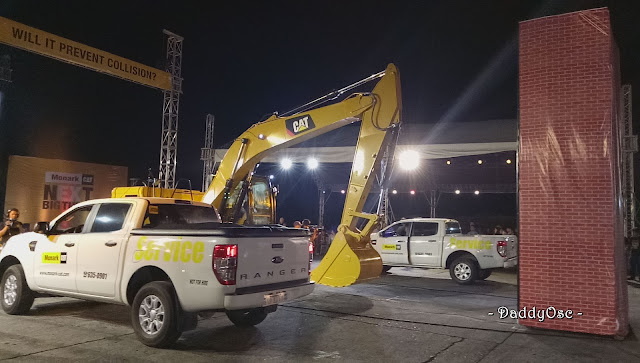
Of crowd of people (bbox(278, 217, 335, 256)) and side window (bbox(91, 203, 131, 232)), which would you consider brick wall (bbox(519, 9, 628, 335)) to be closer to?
side window (bbox(91, 203, 131, 232))

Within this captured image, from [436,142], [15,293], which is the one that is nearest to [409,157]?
[436,142]

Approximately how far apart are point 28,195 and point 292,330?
56.9ft

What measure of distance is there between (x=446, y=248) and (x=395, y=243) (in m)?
1.64

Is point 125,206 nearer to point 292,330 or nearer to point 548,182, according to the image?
point 292,330

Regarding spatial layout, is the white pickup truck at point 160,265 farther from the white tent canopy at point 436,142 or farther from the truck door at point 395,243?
the white tent canopy at point 436,142

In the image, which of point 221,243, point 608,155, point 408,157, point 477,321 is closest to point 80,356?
point 221,243

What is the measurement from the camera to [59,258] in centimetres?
738

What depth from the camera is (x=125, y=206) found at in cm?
717

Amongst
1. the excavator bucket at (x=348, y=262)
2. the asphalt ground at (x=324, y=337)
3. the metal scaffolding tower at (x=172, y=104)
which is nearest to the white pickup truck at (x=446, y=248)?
the asphalt ground at (x=324, y=337)

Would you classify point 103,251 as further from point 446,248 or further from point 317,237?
point 317,237

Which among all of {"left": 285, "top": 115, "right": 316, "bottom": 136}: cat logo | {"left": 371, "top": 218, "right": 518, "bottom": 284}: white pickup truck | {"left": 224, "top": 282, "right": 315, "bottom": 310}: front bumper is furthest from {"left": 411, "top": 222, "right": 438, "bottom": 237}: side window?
{"left": 224, "top": 282, "right": 315, "bottom": 310}: front bumper

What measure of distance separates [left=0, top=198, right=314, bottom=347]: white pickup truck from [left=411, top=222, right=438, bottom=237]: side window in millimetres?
7838

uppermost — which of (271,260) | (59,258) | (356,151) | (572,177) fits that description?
(356,151)

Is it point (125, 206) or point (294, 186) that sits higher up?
point (294, 186)
